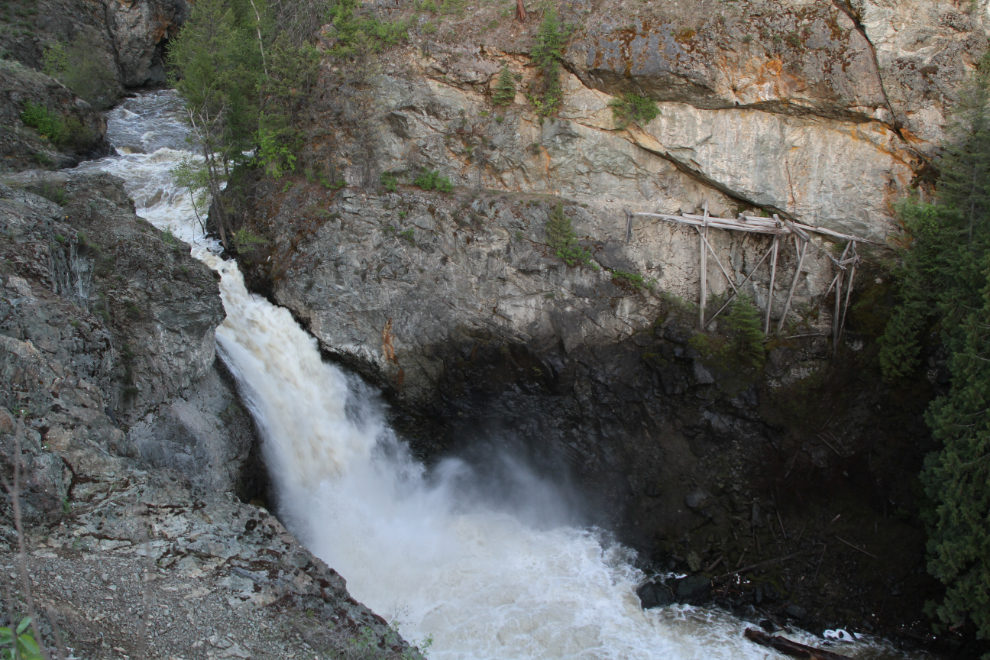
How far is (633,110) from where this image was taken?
1625 cm

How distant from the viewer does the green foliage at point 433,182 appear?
56.3 ft

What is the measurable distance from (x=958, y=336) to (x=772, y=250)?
4.87 m

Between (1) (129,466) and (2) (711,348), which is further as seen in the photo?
(2) (711,348)

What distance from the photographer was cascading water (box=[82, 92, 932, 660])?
12.2 meters

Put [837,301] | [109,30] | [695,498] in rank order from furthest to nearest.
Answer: [109,30] → [837,301] → [695,498]

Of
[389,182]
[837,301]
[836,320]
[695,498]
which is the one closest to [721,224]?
[837,301]

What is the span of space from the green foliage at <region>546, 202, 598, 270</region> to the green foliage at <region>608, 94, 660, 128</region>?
3109mm

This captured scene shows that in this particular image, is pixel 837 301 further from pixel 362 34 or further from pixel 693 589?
pixel 362 34

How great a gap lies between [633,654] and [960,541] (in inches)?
263

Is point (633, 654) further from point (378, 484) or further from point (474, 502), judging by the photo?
point (378, 484)

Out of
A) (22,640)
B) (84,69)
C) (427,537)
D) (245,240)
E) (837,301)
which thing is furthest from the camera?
(84,69)

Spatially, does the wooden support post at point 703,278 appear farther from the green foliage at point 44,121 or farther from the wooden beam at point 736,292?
the green foliage at point 44,121

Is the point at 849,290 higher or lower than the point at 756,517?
higher

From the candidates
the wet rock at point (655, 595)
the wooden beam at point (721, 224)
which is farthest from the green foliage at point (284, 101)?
the wet rock at point (655, 595)
